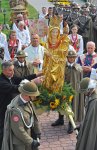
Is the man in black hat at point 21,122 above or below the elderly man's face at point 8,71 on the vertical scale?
below

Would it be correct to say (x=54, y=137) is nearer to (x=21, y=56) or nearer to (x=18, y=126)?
(x=21, y=56)

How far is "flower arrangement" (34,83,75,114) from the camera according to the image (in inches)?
316

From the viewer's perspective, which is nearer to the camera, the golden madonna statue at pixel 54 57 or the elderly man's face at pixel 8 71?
the elderly man's face at pixel 8 71

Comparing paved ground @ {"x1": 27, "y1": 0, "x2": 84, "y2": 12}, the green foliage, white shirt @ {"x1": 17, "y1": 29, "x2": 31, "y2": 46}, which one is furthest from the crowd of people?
paved ground @ {"x1": 27, "y1": 0, "x2": 84, "y2": 12}

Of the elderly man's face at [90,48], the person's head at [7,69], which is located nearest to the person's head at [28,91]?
the person's head at [7,69]

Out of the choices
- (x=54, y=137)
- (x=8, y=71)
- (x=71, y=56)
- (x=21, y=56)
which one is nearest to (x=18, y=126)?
(x=8, y=71)

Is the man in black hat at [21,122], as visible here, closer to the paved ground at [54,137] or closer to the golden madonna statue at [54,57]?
the golden madonna statue at [54,57]

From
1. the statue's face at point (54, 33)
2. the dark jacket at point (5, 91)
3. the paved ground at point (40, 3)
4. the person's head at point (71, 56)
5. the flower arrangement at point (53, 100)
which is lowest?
the paved ground at point (40, 3)

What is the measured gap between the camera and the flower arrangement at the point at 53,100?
8031 mm

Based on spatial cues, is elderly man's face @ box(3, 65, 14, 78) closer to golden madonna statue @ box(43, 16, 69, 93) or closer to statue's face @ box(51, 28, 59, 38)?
golden madonna statue @ box(43, 16, 69, 93)

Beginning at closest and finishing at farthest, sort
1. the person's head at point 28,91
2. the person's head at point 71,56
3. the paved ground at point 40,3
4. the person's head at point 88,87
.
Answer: the person's head at point 28,91 → the person's head at point 88,87 → the person's head at point 71,56 → the paved ground at point 40,3

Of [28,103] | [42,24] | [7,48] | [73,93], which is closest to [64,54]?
[73,93]

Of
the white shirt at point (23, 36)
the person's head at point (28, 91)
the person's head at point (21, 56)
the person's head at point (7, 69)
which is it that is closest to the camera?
the person's head at point (28, 91)

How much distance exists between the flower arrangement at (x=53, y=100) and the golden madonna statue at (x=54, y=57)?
13 centimetres
